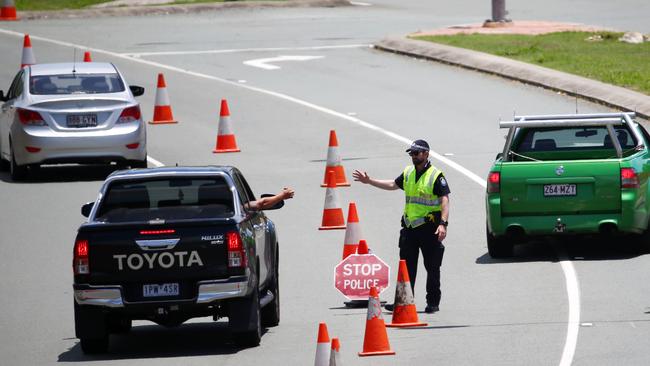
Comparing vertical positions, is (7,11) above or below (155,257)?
below

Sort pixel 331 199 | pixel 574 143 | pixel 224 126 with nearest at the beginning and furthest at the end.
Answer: pixel 574 143 → pixel 331 199 → pixel 224 126

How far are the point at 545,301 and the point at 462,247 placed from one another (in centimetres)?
353

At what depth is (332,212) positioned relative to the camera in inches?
792

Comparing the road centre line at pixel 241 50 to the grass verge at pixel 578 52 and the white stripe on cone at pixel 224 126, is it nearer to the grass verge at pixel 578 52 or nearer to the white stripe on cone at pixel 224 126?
the grass verge at pixel 578 52

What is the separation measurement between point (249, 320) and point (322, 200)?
8.92 m

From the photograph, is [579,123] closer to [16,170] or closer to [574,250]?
[574,250]

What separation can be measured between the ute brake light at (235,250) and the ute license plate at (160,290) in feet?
1.64

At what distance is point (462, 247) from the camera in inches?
742

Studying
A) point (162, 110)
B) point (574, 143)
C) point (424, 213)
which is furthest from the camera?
point (162, 110)

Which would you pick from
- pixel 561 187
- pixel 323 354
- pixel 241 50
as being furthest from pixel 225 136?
pixel 323 354

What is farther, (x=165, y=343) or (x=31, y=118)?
(x=31, y=118)

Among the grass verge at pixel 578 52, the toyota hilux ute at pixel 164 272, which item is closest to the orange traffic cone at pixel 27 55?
the grass verge at pixel 578 52

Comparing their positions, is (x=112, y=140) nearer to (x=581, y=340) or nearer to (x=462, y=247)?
(x=462, y=247)

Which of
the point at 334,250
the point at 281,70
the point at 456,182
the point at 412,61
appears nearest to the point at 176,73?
the point at 281,70
